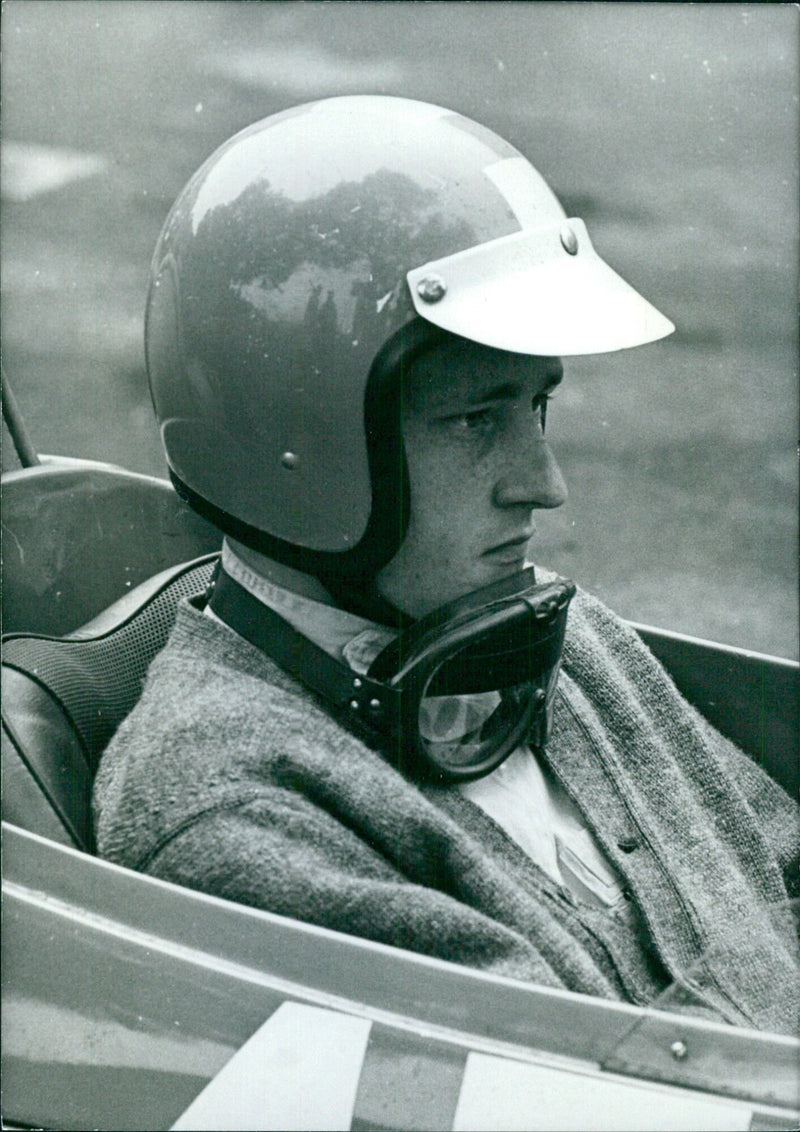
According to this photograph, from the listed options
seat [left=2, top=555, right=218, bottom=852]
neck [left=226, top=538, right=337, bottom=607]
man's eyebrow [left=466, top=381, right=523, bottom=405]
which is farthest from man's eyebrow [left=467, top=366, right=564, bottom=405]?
seat [left=2, top=555, right=218, bottom=852]

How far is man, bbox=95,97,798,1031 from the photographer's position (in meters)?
1.41

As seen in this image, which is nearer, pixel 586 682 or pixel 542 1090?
pixel 542 1090

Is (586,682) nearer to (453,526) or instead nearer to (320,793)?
(453,526)

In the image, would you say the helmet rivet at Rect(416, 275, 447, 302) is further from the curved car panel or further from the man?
the curved car panel

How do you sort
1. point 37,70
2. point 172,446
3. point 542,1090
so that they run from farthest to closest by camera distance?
point 37,70 → point 172,446 → point 542,1090

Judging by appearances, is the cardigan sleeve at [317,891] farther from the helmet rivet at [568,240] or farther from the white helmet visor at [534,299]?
the helmet rivet at [568,240]

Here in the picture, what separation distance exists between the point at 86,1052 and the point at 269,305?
0.66 m

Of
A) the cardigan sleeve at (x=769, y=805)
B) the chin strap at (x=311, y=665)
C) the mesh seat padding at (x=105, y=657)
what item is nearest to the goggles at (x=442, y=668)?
the chin strap at (x=311, y=665)

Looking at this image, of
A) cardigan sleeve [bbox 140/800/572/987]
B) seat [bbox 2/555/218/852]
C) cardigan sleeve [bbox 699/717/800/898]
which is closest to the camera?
cardigan sleeve [bbox 140/800/572/987]

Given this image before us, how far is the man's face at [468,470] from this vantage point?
4.91 feet

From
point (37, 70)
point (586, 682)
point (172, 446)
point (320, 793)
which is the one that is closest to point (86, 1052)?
point (320, 793)

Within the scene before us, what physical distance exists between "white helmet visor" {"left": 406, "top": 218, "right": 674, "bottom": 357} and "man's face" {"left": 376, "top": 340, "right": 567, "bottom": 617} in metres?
0.05

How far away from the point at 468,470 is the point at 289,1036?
55cm

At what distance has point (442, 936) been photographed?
130 centimetres
